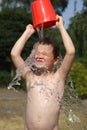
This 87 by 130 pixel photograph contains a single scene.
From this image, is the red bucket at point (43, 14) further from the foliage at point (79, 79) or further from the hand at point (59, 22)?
the foliage at point (79, 79)

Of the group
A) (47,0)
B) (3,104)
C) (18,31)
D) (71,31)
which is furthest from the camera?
(71,31)

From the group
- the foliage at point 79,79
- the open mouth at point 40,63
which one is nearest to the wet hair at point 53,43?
the open mouth at point 40,63

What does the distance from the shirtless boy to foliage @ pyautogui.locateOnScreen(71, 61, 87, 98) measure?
1111 cm

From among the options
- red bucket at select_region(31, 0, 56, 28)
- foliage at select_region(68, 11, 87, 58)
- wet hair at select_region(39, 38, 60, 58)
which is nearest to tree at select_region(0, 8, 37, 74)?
foliage at select_region(68, 11, 87, 58)

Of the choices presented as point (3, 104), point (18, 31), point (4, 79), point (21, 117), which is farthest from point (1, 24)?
point (21, 117)

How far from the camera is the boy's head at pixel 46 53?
2822 millimetres

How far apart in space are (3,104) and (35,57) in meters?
9.57

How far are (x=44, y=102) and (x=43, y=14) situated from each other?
1.95 feet

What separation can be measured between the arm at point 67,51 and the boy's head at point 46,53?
88 mm

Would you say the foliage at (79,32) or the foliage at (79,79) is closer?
the foliage at (79,79)

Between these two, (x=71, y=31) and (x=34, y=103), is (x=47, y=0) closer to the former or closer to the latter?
(x=34, y=103)

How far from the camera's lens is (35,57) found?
9.34 ft

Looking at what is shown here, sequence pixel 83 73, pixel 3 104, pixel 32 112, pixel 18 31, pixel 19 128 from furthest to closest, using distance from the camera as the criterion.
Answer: pixel 18 31, pixel 83 73, pixel 3 104, pixel 19 128, pixel 32 112

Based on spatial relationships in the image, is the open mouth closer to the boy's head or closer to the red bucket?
the boy's head
